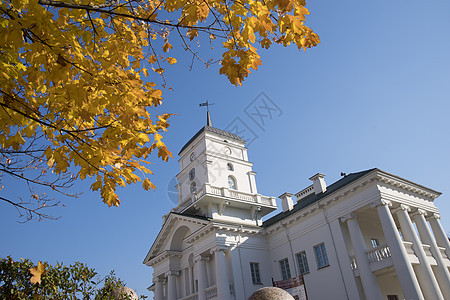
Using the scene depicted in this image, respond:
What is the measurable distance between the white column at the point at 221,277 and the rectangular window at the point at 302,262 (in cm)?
531

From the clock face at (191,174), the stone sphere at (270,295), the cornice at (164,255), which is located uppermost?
the clock face at (191,174)

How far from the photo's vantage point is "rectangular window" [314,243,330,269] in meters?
22.0

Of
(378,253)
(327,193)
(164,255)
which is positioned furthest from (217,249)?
(378,253)

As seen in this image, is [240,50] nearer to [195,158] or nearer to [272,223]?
[272,223]

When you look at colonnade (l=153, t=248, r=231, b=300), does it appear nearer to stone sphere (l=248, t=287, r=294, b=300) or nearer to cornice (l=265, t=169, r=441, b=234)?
cornice (l=265, t=169, r=441, b=234)

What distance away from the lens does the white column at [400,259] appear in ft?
55.1

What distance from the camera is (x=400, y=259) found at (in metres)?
17.8

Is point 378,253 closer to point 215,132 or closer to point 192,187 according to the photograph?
point 192,187

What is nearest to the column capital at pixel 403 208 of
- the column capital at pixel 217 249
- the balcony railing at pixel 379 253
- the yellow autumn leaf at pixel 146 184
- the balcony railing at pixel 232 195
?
the balcony railing at pixel 379 253

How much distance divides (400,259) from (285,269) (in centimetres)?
931

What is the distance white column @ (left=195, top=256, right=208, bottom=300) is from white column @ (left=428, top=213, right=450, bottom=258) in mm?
16346

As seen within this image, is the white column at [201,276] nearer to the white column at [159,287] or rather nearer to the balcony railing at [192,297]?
the balcony railing at [192,297]

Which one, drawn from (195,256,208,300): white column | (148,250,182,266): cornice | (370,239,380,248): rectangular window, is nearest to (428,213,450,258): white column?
(370,239,380,248): rectangular window

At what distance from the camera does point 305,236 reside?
23609mm
